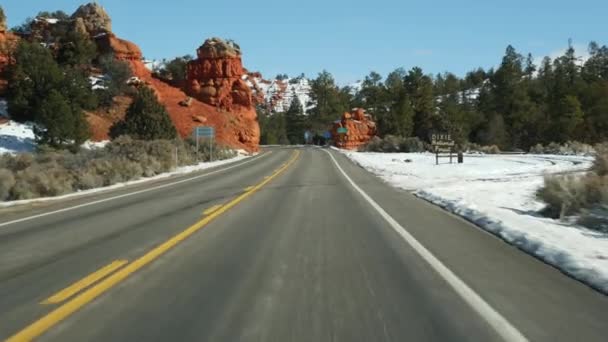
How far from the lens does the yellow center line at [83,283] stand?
18.2 ft

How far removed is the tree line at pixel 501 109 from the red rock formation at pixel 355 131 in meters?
2.59

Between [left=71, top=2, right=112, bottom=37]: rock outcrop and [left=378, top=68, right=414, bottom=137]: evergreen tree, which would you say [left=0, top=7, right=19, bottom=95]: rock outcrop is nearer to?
[left=71, top=2, right=112, bottom=37]: rock outcrop

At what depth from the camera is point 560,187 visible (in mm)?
13477

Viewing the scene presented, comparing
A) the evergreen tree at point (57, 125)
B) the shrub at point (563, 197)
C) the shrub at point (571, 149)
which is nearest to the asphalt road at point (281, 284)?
the shrub at point (563, 197)

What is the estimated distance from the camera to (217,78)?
3339 inches

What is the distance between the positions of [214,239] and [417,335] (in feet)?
17.1

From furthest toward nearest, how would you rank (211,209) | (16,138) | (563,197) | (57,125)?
(16,138)
(57,125)
(211,209)
(563,197)

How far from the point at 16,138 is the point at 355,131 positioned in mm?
76083

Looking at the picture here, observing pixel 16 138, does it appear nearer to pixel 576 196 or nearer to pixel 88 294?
pixel 576 196

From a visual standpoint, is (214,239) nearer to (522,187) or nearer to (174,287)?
(174,287)

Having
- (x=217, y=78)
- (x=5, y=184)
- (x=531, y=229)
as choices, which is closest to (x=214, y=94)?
(x=217, y=78)

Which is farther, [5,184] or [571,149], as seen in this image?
[571,149]

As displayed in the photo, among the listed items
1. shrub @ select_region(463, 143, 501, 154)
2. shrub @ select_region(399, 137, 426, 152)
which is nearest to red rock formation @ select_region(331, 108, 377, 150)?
shrub @ select_region(399, 137, 426, 152)

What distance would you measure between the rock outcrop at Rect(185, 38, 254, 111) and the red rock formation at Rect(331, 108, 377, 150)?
1168 inches
